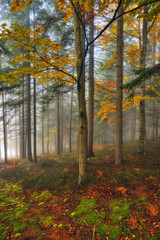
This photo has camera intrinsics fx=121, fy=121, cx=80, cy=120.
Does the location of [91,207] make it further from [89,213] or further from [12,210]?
[12,210]

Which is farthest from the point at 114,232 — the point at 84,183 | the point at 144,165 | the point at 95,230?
the point at 144,165

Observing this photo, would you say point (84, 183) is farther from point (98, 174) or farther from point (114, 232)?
point (114, 232)

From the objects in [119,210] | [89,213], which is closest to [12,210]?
[89,213]

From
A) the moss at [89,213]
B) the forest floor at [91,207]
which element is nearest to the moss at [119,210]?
the forest floor at [91,207]

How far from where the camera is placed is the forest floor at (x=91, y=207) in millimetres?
3448

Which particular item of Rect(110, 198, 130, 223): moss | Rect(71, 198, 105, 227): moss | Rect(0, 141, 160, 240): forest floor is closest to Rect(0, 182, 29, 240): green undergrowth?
Rect(0, 141, 160, 240): forest floor

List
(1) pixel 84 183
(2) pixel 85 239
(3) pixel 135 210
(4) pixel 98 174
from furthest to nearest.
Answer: (4) pixel 98 174 < (1) pixel 84 183 < (3) pixel 135 210 < (2) pixel 85 239

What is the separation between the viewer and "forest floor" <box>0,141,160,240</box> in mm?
3448

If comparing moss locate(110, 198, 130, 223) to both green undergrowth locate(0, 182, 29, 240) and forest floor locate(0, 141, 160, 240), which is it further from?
green undergrowth locate(0, 182, 29, 240)

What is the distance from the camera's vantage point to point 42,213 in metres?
4.64

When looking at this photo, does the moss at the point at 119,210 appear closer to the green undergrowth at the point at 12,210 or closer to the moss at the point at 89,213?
the moss at the point at 89,213

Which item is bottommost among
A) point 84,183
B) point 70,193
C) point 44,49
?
point 70,193

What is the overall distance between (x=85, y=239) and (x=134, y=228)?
1.37 meters

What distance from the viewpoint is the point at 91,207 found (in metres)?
4.39
